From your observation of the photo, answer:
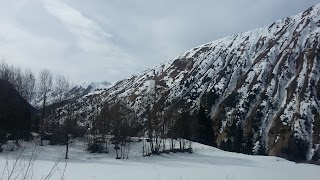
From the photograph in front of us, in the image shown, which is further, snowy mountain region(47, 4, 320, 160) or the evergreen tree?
Result: snowy mountain region(47, 4, 320, 160)

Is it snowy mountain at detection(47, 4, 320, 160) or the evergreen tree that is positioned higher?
snowy mountain at detection(47, 4, 320, 160)

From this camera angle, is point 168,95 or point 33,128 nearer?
point 33,128

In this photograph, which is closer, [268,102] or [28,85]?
[28,85]

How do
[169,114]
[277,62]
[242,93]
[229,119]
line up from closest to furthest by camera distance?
[169,114]
[229,119]
[242,93]
[277,62]

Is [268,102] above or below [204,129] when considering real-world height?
above

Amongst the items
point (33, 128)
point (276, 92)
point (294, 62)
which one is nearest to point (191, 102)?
point (276, 92)

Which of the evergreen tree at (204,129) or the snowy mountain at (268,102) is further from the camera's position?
the snowy mountain at (268,102)

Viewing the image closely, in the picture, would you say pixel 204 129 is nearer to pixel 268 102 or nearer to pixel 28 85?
pixel 28 85

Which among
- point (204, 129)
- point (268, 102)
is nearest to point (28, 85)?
point (204, 129)

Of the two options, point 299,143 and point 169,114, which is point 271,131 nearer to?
point 299,143

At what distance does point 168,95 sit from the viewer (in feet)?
643

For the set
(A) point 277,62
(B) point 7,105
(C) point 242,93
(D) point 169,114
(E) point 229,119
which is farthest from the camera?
(A) point 277,62

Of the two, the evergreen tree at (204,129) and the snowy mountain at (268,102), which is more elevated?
the snowy mountain at (268,102)

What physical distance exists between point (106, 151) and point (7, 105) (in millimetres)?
17079
